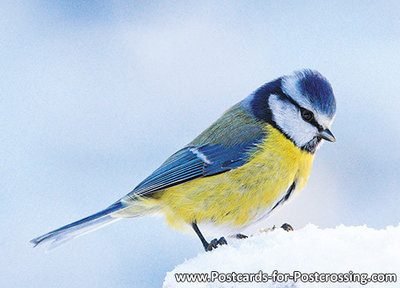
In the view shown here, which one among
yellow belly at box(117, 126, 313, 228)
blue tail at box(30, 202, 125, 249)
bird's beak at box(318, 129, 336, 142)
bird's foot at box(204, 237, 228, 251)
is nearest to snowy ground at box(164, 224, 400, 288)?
bird's foot at box(204, 237, 228, 251)

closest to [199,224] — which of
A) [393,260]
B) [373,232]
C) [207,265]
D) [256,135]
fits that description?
[256,135]

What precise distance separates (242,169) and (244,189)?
0.10m

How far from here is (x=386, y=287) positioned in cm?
133

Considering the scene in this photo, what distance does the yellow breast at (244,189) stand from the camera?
6.91ft

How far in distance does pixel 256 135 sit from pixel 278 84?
265 mm

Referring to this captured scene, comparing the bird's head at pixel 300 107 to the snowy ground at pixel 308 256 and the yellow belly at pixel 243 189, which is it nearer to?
the yellow belly at pixel 243 189

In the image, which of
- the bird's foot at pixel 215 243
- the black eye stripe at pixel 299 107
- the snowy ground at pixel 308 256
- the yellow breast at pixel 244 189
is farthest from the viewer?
the black eye stripe at pixel 299 107

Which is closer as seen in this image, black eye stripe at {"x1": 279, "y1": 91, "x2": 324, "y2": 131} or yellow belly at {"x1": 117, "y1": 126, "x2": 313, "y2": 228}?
yellow belly at {"x1": 117, "y1": 126, "x2": 313, "y2": 228}

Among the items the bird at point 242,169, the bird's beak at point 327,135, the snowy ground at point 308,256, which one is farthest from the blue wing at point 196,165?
the snowy ground at point 308,256

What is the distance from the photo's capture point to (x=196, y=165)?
7.58ft

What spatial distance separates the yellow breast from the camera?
2.11m

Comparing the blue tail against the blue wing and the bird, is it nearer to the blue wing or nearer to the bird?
the bird

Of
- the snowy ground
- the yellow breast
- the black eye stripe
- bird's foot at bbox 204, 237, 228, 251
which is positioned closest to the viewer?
the snowy ground

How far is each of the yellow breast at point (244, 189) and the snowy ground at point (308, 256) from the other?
14.9 inches
